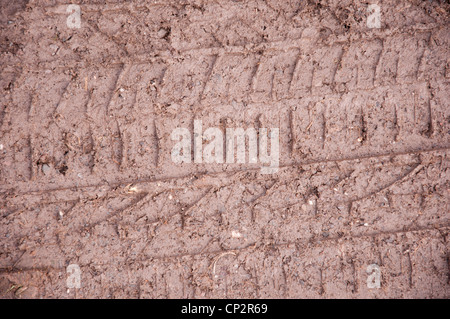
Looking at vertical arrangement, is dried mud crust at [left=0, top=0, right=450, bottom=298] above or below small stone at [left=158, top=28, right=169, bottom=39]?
below

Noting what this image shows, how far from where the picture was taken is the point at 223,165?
1934mm

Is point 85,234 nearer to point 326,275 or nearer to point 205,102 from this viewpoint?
point 205,102

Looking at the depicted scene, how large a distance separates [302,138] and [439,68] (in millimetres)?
980

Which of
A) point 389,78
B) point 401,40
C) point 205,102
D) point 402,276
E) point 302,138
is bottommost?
point 402,276

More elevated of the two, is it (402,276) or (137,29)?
(137,29)

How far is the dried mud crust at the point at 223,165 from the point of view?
6.19 ft

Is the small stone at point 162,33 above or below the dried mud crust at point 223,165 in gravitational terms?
above

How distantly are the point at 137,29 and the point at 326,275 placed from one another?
1.98 m

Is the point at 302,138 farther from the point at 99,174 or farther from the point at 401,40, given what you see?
the point at 99,174

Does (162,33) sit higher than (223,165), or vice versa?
(162,33)

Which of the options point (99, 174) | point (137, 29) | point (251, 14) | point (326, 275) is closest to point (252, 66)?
point (251, 14)

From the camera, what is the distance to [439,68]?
1921mm

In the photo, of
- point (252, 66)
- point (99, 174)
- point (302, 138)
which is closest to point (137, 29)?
point (252, 66)

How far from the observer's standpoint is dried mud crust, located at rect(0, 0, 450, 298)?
189 centimetres
